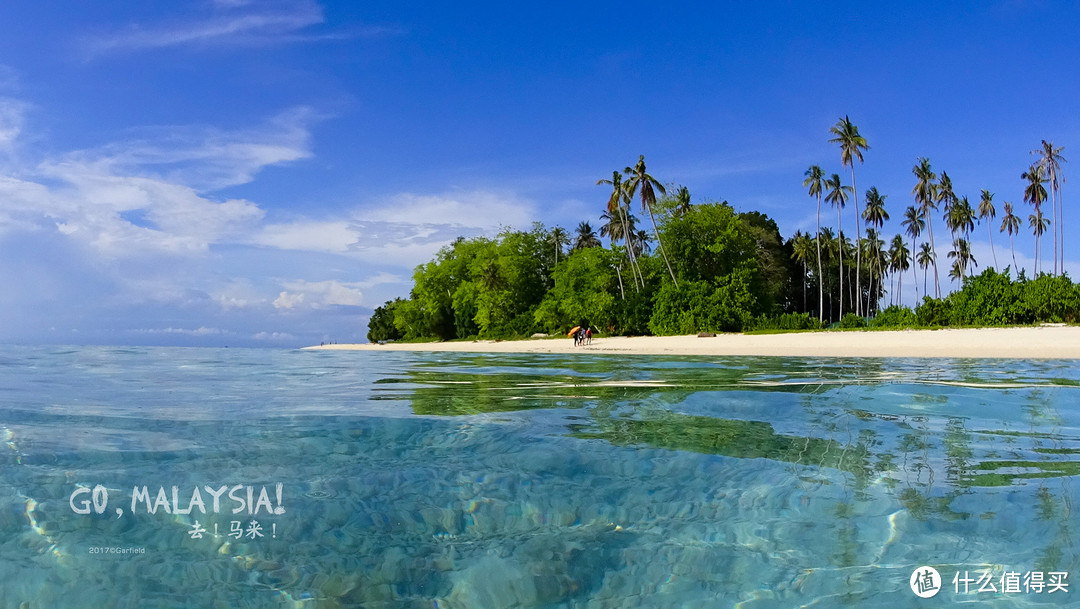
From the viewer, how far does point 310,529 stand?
3592 millimetres

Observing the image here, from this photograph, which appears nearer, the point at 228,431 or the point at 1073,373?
the point at 228,431

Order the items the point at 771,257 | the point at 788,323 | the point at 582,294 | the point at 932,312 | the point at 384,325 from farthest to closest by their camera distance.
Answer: the point at 384,325
the point at 771,257
the point at 582,294
the point at 788,323
the point at 932,312

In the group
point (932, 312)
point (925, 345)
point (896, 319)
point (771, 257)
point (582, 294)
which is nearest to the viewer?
point (925, 345)

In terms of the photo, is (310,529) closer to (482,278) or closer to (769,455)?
(769,455)

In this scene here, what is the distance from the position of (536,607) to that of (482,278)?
67.2 meters

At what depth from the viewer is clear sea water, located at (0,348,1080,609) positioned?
3049 millimetres

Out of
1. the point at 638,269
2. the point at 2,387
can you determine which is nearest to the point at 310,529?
the point at 2,387

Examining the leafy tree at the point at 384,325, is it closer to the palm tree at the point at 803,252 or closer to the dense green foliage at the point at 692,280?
the dense green foliage at the point at 692,280

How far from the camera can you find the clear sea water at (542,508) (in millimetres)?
3049

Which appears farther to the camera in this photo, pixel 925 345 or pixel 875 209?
pixel 875 209

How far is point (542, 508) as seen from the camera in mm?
3916

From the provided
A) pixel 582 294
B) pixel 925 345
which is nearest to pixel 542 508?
pixel 925 345

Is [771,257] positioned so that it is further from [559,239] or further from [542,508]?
[542,508]

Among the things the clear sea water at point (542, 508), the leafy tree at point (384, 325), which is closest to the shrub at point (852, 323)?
the clear sea water at point (542, 508)
